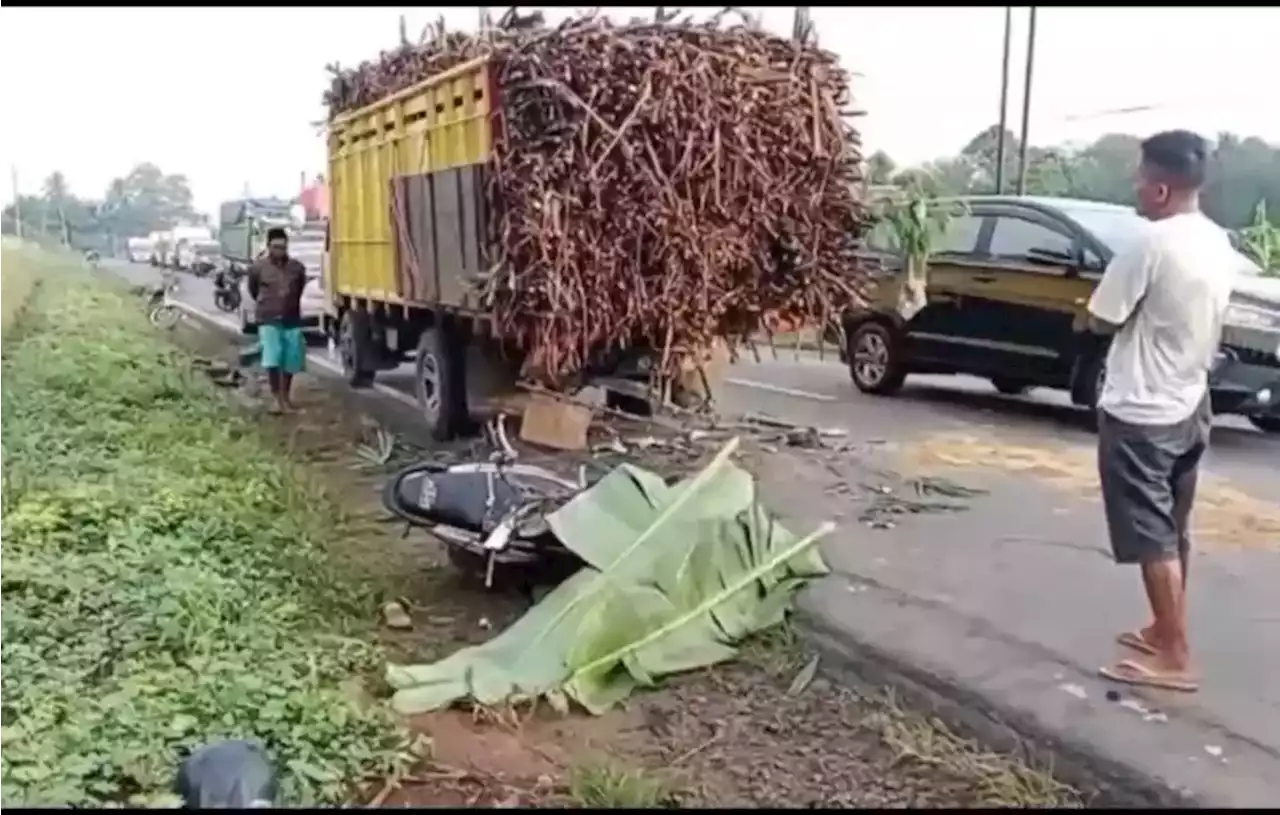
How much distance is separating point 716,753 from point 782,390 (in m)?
9.30

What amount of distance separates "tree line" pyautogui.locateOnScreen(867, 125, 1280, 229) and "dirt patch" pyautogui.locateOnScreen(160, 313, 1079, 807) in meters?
2.07

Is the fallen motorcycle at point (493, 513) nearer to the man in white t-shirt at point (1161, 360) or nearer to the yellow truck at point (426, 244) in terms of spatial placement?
the yellow truck at point (426, 244)

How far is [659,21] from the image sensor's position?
774 cm

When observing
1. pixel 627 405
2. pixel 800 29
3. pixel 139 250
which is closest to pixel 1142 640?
pixel 800 29

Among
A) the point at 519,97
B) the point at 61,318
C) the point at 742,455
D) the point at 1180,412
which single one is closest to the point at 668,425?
the point at 742,455

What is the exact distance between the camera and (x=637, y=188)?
7629mm

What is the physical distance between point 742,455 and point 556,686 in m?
4.51

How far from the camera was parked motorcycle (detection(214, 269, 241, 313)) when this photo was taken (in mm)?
24469

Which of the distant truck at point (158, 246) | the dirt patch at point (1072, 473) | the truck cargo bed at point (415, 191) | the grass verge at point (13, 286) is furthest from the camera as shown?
the distant truck at point (158, 246)

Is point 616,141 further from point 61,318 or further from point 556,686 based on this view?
point 61,318

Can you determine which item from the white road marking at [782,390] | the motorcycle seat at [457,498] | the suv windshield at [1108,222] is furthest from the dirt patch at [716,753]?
the white road marking at [782,390]

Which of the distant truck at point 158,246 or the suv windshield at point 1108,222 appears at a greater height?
the suv windshield at point 1108,222

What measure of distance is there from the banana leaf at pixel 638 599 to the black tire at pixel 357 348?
23.7ft

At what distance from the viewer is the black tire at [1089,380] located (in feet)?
33.7
